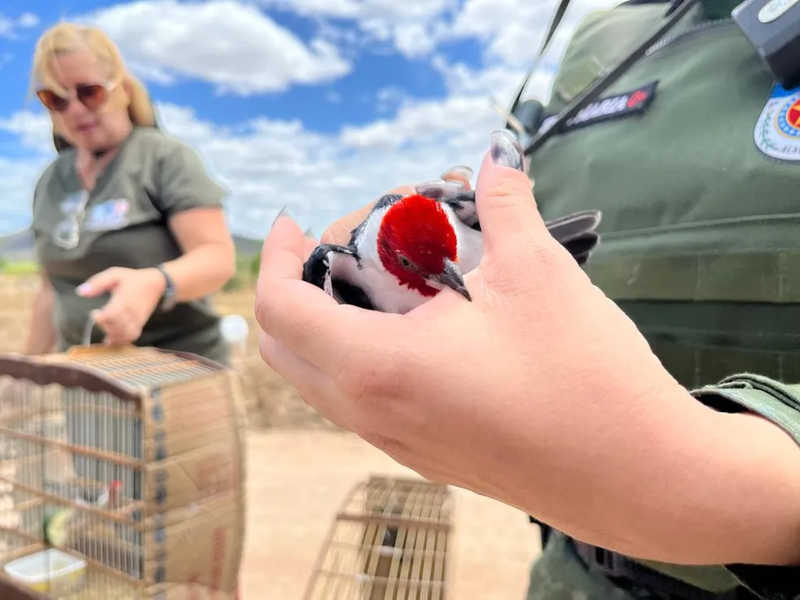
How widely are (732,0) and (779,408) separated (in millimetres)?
422

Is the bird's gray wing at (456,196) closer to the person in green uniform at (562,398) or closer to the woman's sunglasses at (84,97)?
the person in green uniform at (562,398)

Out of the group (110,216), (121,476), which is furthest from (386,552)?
(110,216)

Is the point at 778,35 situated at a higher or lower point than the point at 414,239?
higher

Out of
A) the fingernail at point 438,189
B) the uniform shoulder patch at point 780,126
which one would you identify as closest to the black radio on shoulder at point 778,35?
the uniform shoulder patch at point 780,126

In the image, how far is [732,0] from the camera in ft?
1.88

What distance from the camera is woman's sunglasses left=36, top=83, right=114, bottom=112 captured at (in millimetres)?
1322

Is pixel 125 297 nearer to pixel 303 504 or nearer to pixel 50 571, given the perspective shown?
pixel 50 571

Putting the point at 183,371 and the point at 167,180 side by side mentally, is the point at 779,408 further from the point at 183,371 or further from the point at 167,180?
the point at 167,180

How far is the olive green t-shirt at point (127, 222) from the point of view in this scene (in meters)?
1.31

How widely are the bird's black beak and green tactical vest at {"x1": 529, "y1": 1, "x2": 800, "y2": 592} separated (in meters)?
0.24

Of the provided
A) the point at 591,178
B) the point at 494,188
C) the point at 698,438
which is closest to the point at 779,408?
the point at 698,438

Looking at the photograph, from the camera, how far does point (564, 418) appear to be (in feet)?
0.94

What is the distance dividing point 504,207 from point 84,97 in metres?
1.27

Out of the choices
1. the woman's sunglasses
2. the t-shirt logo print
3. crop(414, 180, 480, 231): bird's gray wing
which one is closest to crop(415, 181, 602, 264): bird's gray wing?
crop(414, 180, 480, 231): bird's gray wing
